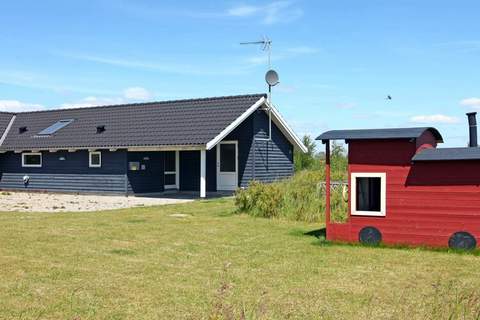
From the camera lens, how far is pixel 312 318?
5.71 meters

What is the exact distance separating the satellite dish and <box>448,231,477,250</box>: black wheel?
50.0 ft

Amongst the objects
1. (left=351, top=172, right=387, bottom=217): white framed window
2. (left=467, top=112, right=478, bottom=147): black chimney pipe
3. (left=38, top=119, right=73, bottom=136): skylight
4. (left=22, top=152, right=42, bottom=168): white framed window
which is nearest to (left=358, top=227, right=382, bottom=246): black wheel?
(left=351, top=172, right=387, bottom=217): white framed window

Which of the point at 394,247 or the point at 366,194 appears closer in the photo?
the point at 394,247

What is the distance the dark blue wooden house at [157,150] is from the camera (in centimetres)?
2398

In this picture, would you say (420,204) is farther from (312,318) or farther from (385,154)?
(312,318)

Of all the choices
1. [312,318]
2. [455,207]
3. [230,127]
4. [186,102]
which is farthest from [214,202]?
[312,318]

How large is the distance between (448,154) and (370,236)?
200cm

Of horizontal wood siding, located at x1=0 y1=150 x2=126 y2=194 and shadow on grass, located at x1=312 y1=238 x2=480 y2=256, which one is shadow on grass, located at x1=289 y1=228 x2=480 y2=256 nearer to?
shadow on grass, located at x1=312 y1=238 x2=480 y2=256

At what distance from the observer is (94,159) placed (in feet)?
83.2

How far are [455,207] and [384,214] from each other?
47.9 inches

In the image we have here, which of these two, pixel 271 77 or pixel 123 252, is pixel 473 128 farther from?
pixel 271 77

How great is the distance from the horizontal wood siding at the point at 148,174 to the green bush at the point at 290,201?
370 inches

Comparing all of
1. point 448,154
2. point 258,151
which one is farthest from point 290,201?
point 258,151

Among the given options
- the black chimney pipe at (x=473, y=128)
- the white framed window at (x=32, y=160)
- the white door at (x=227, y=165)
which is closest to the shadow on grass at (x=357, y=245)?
the black chimney pipe at (x=473, y=128)
